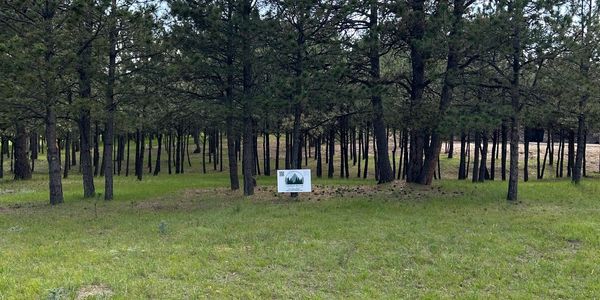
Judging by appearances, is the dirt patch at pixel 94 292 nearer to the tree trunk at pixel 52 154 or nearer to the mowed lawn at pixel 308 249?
the mowed lawn at pixel 308 249

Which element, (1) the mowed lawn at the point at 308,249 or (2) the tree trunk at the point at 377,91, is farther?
(2) the tree trunk at the point at 377,91

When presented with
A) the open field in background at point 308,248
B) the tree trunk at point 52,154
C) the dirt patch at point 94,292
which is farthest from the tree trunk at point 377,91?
the dirt patch at point 94,292

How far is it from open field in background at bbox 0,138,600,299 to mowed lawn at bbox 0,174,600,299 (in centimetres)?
2

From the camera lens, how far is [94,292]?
18.5 ft

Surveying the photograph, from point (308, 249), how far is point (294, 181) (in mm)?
5888

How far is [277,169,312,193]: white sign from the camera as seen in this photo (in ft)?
45.5

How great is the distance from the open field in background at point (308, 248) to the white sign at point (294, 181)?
434 millimetres

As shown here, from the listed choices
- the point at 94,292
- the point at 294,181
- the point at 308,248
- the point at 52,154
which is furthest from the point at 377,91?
the point at 94,292

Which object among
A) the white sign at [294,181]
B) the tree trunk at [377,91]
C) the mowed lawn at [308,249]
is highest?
the tree trunk at [377,91]

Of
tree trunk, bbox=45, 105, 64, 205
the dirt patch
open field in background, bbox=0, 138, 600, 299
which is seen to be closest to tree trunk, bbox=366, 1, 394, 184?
open field in background, bbox=0, 138, 600, 299

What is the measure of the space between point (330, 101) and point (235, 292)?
30.5 feet

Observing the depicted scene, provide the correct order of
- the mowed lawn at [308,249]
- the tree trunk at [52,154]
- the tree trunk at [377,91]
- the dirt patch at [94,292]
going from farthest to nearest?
the tree trunk at [52,154] → the tree trunk at [377,91] → the mowed lawn at [308,249] → the dirt patch at [94,292]

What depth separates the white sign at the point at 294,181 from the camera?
13.9m

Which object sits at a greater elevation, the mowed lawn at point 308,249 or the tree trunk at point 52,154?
the tree trunk at point 52,154
